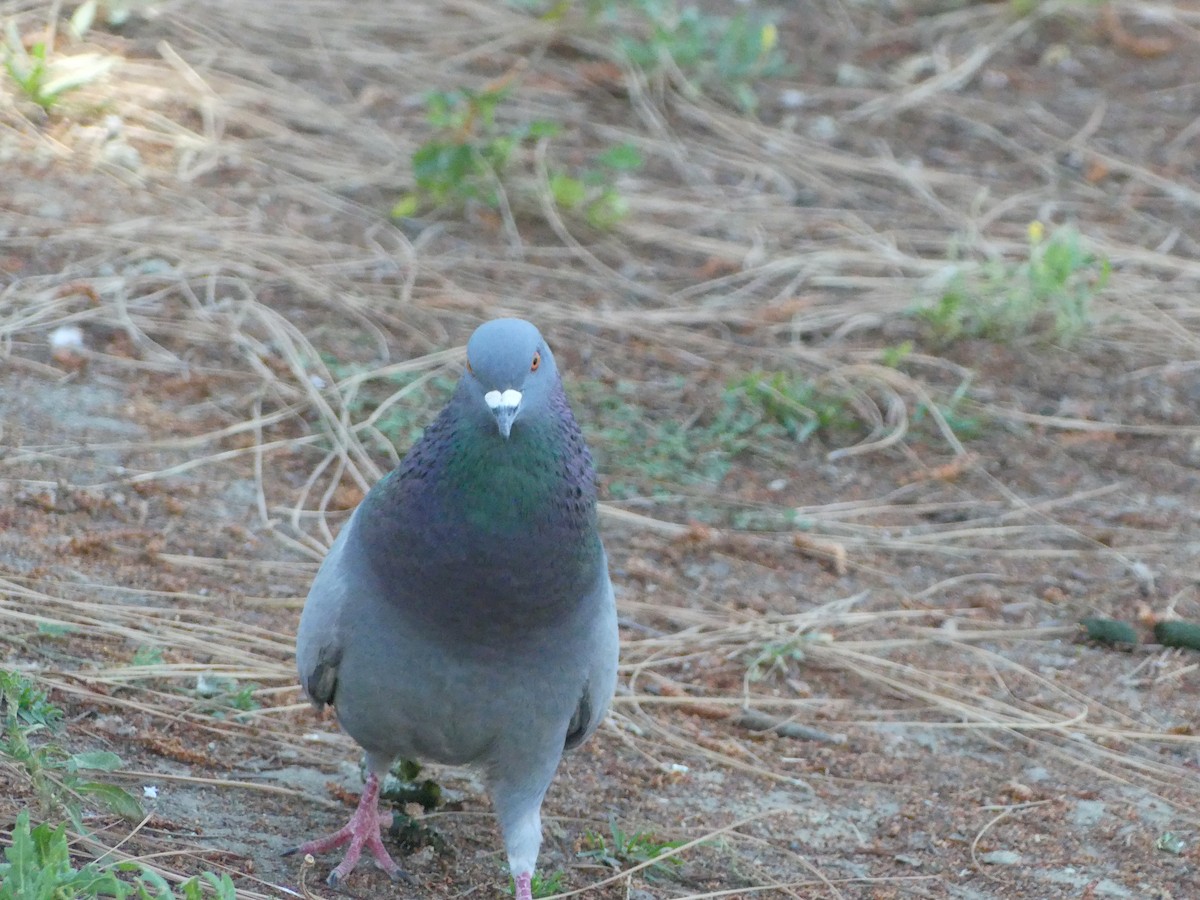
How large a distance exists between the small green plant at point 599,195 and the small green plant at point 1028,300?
1.43m

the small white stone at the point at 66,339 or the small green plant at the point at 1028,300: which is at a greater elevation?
the small green plant at the point at 1028,300

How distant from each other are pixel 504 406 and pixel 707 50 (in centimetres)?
594

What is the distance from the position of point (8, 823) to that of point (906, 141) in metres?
6.40

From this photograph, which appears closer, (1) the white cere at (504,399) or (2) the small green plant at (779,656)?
(1) the white cere at (504,399)

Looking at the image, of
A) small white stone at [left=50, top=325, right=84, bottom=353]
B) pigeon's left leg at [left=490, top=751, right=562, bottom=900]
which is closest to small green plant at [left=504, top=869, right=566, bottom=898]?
pigeon's left leg at [left=490, top=751, right=562, bottom=900]

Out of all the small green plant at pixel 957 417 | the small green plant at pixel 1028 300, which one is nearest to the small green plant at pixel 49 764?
the small green plant at pixel 957 417

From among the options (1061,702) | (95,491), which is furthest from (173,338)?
(1061,702)

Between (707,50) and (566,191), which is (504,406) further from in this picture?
(707,50)

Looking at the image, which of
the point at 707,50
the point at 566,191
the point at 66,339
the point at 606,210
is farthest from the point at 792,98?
the point at 66,339

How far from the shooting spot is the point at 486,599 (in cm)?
282

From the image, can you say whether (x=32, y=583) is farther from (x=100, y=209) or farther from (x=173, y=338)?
(x=100, y=209)

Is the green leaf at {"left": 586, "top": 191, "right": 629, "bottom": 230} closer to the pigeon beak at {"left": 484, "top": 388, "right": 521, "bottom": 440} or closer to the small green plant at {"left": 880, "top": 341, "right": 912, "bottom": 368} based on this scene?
the small green plant at {"left": 880, "top": 341, "right": 912, "bottom": 368}

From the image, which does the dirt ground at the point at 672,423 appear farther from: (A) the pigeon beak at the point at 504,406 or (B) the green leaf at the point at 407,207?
(A) the pigeon beak at the point at 504,406

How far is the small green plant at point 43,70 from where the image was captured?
6344 millimetres
